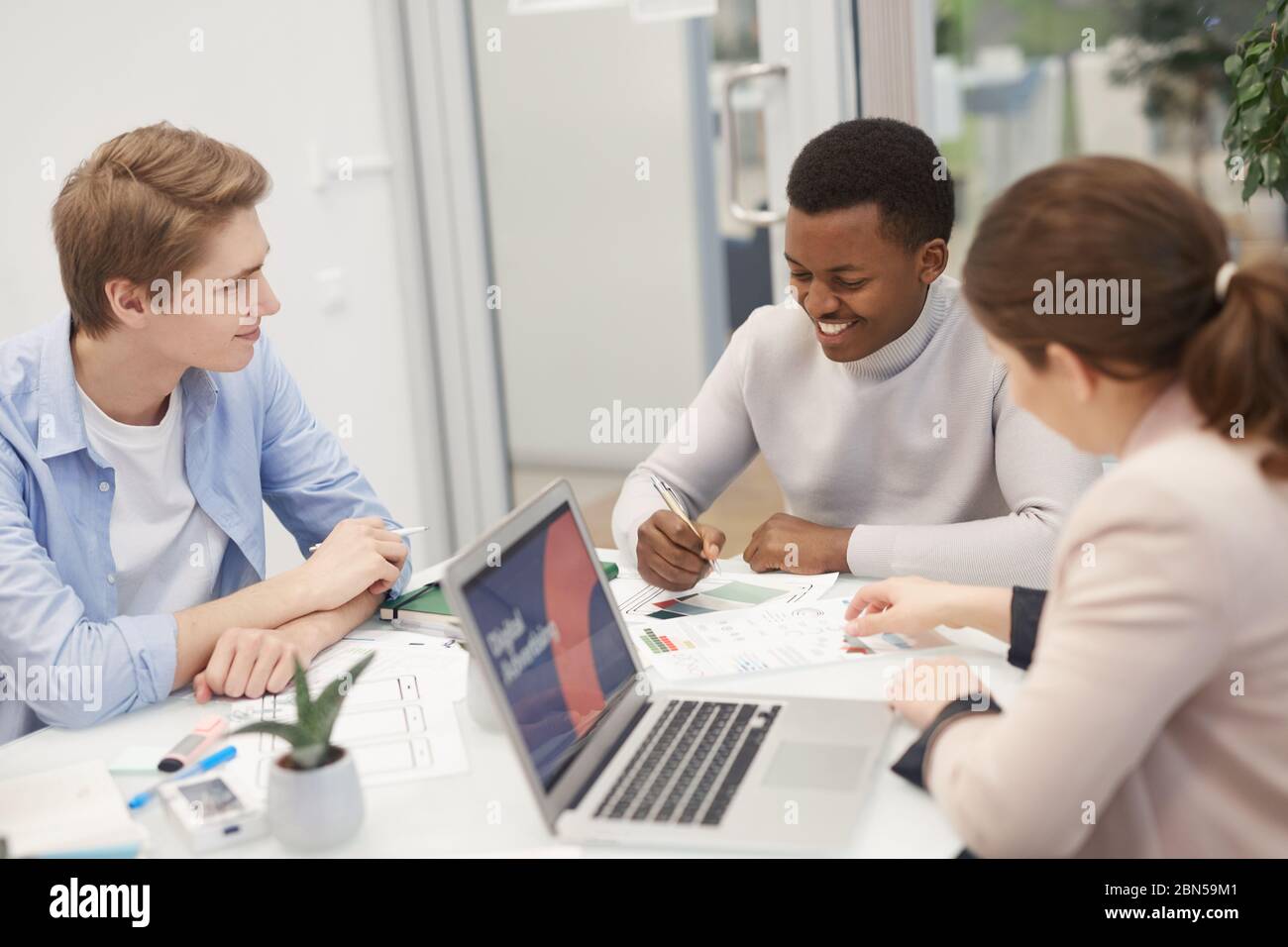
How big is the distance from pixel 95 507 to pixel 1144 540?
1.33 m

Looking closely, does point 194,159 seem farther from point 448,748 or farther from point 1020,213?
point 1020,213

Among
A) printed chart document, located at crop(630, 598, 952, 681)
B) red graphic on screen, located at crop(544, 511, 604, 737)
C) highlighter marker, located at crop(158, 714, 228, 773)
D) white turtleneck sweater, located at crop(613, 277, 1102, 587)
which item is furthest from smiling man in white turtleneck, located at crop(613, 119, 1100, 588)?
highlighter marker, located at crop(158, 714, 228, 773)

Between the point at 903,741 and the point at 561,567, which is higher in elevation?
the point at 561,567

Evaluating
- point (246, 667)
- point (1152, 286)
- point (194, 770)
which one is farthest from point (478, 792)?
point (1152, 286)

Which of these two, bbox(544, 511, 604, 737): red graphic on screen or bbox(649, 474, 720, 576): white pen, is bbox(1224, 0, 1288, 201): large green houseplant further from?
bbox(544, 511, 604, 737): red graphic on screen

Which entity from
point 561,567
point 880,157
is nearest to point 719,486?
point 880,157

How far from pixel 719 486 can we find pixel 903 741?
91 cm

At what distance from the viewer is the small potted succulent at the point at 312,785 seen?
3.50 feet

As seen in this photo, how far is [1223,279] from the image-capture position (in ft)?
3.19

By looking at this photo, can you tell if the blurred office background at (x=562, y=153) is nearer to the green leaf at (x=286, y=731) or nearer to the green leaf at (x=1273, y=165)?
the green leaf at (x=1273, y=165)

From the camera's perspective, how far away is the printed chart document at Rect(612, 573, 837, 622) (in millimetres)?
1638

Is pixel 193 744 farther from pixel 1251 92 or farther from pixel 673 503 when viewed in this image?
pixel 1251 92
